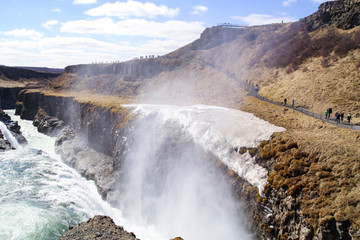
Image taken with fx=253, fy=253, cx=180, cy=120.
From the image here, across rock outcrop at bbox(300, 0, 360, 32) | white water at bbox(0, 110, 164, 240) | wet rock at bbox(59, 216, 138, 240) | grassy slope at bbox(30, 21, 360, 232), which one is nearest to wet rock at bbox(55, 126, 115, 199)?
white water at bbox(0, 110, 164, 240)

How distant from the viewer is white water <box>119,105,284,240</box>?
68.2 feet

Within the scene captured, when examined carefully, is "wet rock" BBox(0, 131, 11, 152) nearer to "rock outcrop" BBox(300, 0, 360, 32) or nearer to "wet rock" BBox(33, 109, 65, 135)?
"wet rock" BBox(33, 109, 65, 135)

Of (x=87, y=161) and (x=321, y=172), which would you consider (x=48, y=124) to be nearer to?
(x=87, y=161)

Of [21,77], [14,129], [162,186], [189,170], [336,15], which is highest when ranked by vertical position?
[336,15]

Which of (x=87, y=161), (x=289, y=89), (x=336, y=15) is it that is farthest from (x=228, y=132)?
(x=336, y=15)

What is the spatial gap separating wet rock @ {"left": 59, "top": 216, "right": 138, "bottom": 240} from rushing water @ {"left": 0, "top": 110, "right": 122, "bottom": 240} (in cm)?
683

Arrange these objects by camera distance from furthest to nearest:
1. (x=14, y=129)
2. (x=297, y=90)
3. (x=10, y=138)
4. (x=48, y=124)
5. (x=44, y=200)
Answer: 1. (x=48, y=124)
2. (x=14, y=129)
3. (x=10, y=138)
4. (x=297, y=90)
5. (x=44, y=200)

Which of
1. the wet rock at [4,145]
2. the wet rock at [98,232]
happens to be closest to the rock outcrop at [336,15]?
the wet rock at [98,232]

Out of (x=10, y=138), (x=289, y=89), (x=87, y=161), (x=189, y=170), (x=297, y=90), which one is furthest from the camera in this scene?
(x=10, y=138)

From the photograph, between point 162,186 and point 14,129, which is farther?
point 14,129

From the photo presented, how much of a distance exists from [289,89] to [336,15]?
22047 mm

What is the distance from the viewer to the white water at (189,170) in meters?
20.8

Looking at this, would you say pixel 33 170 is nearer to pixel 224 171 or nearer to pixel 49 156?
pixel 49 156

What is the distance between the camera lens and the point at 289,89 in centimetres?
4116
